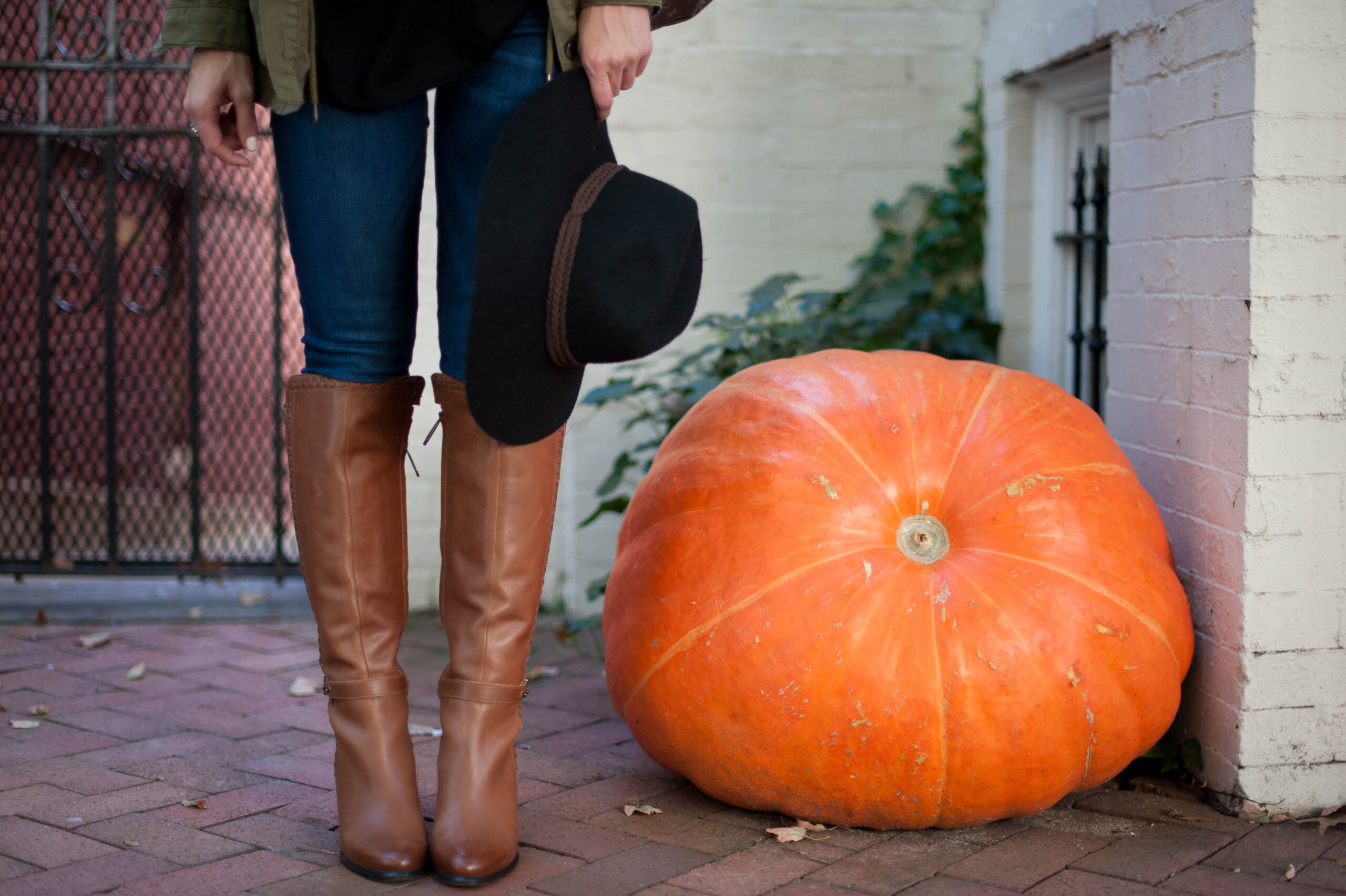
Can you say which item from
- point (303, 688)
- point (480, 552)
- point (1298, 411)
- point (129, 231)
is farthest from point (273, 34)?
point (129, 231)

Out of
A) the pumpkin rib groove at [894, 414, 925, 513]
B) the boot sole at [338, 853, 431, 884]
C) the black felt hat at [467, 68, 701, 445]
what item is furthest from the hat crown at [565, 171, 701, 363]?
the boot sole at [338, 853, 431, 884]

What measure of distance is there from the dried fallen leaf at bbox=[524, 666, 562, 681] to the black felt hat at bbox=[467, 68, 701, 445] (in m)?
1.16

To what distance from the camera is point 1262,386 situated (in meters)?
1.78

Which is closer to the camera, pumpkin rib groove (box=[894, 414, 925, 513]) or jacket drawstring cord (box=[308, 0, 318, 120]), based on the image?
jacket drawstring cord (box=[308, 0, 318, 120])

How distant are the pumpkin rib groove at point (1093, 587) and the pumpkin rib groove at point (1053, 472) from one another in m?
0.07

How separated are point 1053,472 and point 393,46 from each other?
1070 millimetres

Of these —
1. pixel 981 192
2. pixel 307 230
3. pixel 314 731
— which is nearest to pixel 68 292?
pixel 314 731

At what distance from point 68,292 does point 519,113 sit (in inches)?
104

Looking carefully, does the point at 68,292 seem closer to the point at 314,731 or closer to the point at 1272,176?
the point at 314,731

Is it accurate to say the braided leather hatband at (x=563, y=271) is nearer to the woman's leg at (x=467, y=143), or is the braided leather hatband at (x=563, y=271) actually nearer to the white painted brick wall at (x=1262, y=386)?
the woman's leg at (x=467, y=143)

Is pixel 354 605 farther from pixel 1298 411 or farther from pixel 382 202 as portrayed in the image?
pixel 1298 411

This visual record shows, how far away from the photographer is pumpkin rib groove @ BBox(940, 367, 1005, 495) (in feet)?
5.85

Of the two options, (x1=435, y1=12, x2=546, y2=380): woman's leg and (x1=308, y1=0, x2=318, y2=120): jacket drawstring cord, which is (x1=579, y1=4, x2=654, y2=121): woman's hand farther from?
(x1=308, y1=0, x2=318, y2=120): jacket drawstring cord

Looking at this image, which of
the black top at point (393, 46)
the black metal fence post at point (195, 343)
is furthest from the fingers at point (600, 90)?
the black metal fence post at point (195, 343)
